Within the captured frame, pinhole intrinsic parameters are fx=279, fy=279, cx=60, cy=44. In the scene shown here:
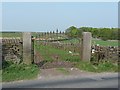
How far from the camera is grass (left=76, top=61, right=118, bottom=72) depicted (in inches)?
441

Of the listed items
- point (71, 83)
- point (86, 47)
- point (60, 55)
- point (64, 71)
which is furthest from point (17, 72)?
point (60, 55)

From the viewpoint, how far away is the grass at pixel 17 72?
9305mm

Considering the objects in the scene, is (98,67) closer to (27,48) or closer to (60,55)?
(27,48)

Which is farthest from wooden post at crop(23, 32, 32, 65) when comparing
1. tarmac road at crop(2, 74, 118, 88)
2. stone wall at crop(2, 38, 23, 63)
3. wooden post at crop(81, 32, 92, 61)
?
wooden post at crop(81, 32, 92, 61)

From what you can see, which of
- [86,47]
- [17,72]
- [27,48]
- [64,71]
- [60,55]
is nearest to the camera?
[17,72]

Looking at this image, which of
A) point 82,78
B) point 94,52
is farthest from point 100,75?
point 94,52

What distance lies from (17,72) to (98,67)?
11.2 feet

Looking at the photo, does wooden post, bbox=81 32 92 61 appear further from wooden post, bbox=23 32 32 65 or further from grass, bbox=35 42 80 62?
wooden post, bbox=23 32 32 65

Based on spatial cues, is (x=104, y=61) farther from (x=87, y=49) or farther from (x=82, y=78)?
(x=82, y=78)

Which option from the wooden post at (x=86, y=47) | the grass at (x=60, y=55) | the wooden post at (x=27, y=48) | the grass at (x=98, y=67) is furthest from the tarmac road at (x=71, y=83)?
the grass at (x=60, y=55)

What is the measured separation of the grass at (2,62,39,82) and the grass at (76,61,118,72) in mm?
2042

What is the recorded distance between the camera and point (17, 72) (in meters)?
10.0

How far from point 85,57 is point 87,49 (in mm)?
364

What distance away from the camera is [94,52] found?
508 inches
